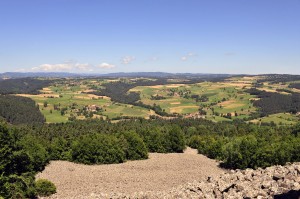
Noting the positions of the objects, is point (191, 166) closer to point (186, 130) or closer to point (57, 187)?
point (57, 187)

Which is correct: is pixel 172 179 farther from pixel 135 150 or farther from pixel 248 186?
pixel 248 186

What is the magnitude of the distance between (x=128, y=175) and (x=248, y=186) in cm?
4188

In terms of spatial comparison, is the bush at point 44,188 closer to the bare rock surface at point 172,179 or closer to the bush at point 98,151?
the bare rock surface at point 172,179

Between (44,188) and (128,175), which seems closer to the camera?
(44,188)

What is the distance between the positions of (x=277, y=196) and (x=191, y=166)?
54280 millimetres

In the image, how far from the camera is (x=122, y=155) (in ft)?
307

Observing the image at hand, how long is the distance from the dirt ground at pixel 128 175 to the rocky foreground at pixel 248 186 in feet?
60.8

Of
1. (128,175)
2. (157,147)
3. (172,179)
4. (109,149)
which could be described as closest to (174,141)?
(157,147)

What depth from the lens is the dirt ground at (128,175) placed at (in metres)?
65.8

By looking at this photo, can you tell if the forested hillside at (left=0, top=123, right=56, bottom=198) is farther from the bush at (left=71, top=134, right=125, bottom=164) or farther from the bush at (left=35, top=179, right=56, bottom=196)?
the bush at (left=71, top=134, right=125, bottom=164)

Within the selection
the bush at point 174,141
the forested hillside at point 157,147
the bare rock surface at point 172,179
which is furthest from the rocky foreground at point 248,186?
the bush at point 174,141

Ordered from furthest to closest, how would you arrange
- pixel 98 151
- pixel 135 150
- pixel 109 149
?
pixel 135 150 → pixel 109 149 → pixel 98 151

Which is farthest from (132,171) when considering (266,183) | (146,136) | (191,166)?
(266,183)

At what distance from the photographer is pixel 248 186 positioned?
137ft
